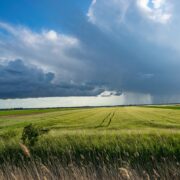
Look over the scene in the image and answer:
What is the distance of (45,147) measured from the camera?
55.0ft

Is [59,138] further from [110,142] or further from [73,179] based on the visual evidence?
[73,179]

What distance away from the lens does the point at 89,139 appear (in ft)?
61.5

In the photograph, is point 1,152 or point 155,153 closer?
point 155,153

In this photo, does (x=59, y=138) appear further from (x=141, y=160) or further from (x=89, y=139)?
(x=141, y=160)

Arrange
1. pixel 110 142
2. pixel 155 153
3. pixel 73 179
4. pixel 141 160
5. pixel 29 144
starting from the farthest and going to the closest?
1. pixel 110 142
2. pixel 29 144
3. pixel 155 153
4. pixel 141 160
5. pixel 73 179

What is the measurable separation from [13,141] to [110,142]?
242 inches

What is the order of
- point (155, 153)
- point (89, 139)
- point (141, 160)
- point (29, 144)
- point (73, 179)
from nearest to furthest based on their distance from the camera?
1. point (73, 179)
2. point (141, 160)
3. point (155, 153)
4. point (29, 144)
5. point (89, 139)

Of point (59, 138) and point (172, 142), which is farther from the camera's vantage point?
point (59, 138)

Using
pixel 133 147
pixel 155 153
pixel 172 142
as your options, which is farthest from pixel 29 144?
pixel 172 142

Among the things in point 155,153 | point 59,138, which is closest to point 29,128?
point 59,138

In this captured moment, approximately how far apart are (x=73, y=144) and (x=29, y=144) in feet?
8.96

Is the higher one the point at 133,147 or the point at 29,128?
the point at 29,128

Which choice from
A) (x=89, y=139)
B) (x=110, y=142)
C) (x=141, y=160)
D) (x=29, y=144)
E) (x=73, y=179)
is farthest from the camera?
(x=89, y=139)

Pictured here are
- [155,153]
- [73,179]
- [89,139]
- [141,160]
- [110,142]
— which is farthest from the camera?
[89,139]
